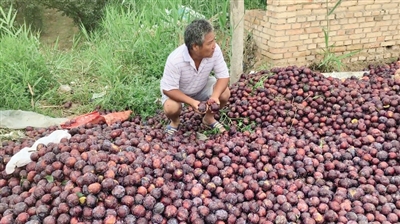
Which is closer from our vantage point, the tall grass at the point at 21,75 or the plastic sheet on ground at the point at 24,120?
the plastic sheet on ground at the point at 24,120

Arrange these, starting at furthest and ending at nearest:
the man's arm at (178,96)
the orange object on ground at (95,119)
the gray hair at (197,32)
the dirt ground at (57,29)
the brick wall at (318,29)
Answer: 1. the dirt ground at (57,29)
2. the brick wall at (318,29)
3. the orange object on ground at (95,119)
4. the man's arm at (178,96)
5. the gray hair at (197,32)

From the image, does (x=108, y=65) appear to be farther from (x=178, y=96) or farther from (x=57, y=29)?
(x=57, y=29)

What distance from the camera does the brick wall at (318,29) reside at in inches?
189

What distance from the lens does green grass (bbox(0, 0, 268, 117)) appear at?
4137 mm

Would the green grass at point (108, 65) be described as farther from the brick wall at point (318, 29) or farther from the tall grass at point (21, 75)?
the brick wall at point (318, 29)

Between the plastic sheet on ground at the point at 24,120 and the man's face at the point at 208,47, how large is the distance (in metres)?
1.73

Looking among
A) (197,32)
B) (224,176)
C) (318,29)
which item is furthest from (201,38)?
(318,29)

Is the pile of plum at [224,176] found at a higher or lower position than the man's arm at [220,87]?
lower

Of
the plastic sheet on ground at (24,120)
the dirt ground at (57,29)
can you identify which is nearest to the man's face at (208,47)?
the plastic sheet on ground at (24,120)

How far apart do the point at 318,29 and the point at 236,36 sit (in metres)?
1.44

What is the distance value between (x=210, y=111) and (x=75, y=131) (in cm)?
113

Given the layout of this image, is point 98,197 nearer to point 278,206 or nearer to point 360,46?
point 278,206

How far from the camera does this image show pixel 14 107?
4.04 meters

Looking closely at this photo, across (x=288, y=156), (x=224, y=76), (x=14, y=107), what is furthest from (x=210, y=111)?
(x=14, y=107)
